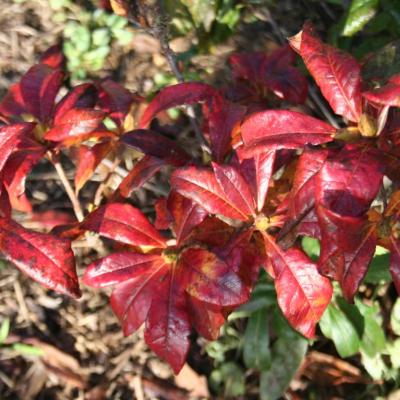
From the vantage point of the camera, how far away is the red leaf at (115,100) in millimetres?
1527

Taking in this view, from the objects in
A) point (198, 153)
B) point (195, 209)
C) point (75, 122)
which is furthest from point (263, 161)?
point (198, 153)

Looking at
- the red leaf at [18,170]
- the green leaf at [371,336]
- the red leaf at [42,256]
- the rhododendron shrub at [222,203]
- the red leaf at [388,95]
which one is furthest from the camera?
the green leaf at [371,336]

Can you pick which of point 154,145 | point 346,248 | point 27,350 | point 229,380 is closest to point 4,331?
point 27,350

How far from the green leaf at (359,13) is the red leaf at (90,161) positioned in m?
1.02

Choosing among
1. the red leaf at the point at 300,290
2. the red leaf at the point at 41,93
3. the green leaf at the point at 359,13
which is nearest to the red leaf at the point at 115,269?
the red leaf at the point at 300,290

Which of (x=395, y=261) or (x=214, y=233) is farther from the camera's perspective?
(x=214, y=233)

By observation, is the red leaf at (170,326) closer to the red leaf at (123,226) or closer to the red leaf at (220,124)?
the red leaf at (123,226)

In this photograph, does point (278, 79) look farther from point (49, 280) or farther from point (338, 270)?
point (49, 280)

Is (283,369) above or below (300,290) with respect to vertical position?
below

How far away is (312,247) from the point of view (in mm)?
1845

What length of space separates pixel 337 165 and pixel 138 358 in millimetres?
1286

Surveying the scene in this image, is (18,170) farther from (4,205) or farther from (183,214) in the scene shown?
(183,214)

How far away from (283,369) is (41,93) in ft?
3.90

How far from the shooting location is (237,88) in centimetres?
179
